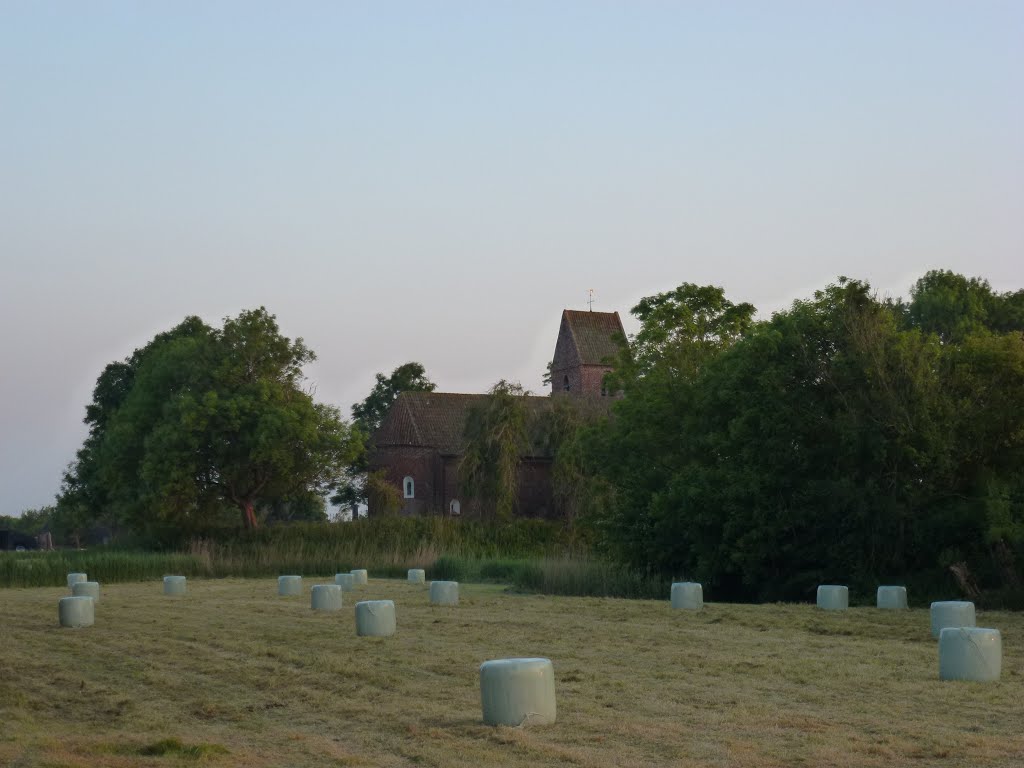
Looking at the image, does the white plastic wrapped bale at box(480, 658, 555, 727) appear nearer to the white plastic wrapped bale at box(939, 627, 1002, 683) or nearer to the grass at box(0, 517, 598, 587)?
the white plastic wrapped bale at box(939, 627, 1002, 683)

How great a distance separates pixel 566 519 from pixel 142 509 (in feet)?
67.1

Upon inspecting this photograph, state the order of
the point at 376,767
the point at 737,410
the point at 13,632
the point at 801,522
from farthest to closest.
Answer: the point at 737,410 → the point at 801,522 → the point at 13,632 → the point at 376,767

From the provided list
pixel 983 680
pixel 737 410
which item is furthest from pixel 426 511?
pixel 983 680

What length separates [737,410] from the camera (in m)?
33.4

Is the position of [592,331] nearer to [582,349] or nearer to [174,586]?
[582,349]

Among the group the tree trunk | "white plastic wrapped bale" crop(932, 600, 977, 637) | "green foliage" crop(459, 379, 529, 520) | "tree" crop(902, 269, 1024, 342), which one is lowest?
"white plastic wrapped bale" crop(932, 600, 977, 637)

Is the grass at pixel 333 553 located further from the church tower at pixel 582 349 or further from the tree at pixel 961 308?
the church tower at pixel 582 349

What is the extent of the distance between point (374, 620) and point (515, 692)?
8.91 meters

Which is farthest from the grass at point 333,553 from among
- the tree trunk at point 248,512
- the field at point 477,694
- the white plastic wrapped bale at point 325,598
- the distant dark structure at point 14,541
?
the distant dark structure at point 14,541

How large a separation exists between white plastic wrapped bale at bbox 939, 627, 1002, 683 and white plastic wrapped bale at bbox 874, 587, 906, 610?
36.8 ft

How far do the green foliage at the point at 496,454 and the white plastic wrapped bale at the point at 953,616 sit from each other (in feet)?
139

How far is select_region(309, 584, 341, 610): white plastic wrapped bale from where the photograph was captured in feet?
85.4

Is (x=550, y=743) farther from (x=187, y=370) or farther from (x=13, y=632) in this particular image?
(x=187, y=370)

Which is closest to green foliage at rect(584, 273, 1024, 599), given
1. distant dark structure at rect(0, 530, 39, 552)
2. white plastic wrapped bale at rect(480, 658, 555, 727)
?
white plastic wrapped bale at rect(480, 658, 555, 727)
